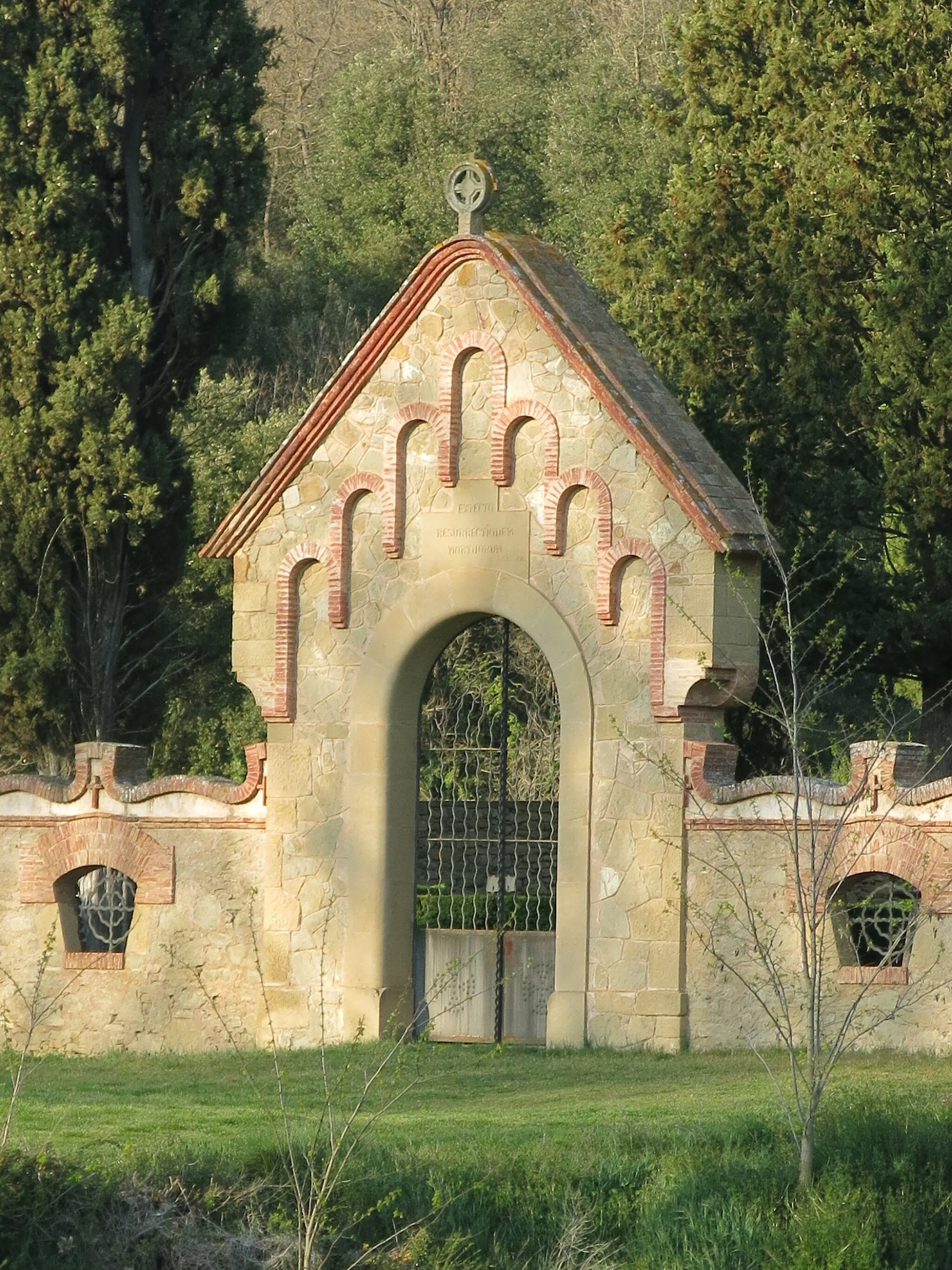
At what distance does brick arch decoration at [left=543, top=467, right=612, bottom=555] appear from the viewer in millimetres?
16281

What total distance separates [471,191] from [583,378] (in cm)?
187

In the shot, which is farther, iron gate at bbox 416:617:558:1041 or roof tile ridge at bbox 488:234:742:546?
iron gate at bbox 416:617:558:1041

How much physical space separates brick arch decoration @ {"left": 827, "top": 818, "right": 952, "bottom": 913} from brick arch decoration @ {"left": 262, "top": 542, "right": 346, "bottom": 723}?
4483 millimetres

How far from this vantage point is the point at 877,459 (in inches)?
764

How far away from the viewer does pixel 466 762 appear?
17.1 metres

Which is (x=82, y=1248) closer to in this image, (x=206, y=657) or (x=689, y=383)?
(x=689, y=383)

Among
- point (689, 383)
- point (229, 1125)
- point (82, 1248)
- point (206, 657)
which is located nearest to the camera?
point (82, 1248)

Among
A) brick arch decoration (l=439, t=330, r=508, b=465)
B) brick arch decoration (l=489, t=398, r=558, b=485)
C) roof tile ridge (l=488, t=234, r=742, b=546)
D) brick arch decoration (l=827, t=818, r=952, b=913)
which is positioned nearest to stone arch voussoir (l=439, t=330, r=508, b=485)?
brick arch decoration (l=439, t=330, r=508, b=465)

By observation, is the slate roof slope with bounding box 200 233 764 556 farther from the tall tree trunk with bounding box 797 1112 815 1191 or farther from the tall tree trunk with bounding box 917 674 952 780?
the tall tree trunk with bounding box 797 1112 815 1191

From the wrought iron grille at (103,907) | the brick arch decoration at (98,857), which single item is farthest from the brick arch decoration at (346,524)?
the wrought iron grille at (103,907)

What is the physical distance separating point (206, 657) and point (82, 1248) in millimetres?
16444

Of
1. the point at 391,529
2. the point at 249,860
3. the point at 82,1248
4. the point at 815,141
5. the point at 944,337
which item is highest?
the point at 815,141

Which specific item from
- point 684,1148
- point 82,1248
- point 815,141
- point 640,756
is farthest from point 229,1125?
point 815,141

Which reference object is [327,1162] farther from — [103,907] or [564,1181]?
[103,907]
